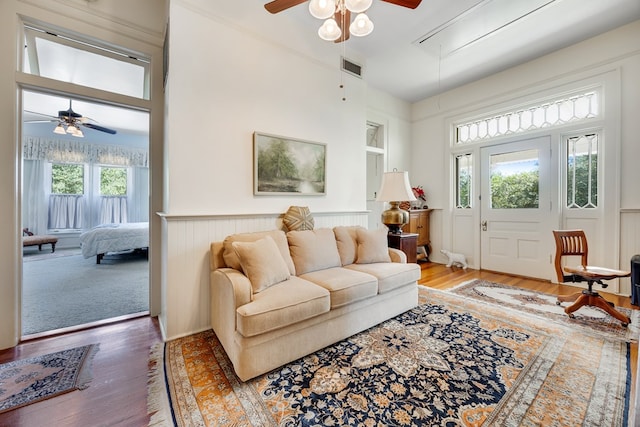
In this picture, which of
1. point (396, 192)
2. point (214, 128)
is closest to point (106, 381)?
point (214, 128)

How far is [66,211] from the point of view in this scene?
21.1 feet

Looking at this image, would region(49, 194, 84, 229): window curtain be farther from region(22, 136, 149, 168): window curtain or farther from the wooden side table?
the wooden side table

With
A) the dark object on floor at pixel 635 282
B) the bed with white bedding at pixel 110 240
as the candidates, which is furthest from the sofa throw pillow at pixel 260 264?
the bed with white bedding at pixel 110 240

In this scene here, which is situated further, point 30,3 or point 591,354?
point 30,3

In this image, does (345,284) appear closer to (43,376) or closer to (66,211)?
(43,376)

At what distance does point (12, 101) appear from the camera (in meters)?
2.06

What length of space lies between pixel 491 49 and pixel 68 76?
496 cm

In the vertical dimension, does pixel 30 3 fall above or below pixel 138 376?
above

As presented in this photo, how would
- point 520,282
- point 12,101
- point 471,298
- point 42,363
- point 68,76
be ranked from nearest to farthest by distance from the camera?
1. point 42,363
2. point 12,101
3. point 68,76
4. point 471,298
5. point 520,282

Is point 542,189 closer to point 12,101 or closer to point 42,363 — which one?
point 42,363

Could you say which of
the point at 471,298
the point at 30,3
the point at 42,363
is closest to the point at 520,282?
the point at 471,298

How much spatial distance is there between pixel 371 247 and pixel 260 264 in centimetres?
139

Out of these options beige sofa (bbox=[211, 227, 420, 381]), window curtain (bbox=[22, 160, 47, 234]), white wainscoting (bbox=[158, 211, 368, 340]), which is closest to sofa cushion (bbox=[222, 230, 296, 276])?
beige sofa (bbox=[211, 227, 420, 381])

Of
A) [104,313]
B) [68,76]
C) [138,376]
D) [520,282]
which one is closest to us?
[138,376]
